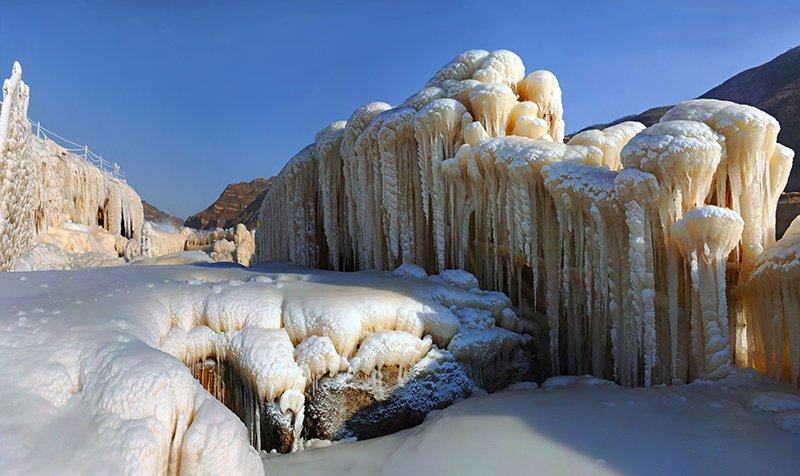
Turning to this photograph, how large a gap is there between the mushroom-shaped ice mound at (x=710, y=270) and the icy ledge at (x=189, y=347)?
2496 millimetres

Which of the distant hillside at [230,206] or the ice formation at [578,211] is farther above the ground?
the distant hillside at [230,206]

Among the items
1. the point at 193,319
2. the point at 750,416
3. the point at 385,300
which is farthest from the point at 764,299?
the point at 193,319

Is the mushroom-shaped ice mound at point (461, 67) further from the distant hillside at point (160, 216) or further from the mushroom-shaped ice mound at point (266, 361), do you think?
the distant hillside at point (160, 216)

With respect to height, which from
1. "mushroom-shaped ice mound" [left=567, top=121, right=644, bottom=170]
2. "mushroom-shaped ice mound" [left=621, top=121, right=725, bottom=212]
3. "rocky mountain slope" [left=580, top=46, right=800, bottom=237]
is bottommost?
"mushroom-shaped ice mound" [left=621, top=121, right=725, bottom=212]

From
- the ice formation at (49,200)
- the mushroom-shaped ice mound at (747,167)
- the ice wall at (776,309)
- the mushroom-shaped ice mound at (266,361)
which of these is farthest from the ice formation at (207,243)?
the ice wall at (776,309)

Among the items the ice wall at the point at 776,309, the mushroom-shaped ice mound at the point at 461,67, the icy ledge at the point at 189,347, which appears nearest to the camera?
the icy ledge at the point at 189,347

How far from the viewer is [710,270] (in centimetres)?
580

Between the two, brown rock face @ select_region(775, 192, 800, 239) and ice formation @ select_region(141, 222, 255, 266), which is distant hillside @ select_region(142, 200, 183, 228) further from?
brown rock face @ select_region(775, 192, 800, 239)

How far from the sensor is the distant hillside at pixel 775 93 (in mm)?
32250

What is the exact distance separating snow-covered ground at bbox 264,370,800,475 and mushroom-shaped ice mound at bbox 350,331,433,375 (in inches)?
32.8

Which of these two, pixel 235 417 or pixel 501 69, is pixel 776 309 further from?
pixel 501 69

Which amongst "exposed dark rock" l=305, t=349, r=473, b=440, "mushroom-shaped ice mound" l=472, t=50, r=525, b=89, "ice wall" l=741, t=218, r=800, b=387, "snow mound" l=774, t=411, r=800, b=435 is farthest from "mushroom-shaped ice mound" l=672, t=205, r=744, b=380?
"mushroom-shaped ice mound" l=472, t=50, r=525, b=89

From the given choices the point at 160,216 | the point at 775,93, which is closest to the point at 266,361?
the point at 775,93

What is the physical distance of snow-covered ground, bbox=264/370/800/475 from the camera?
4.23 metres
